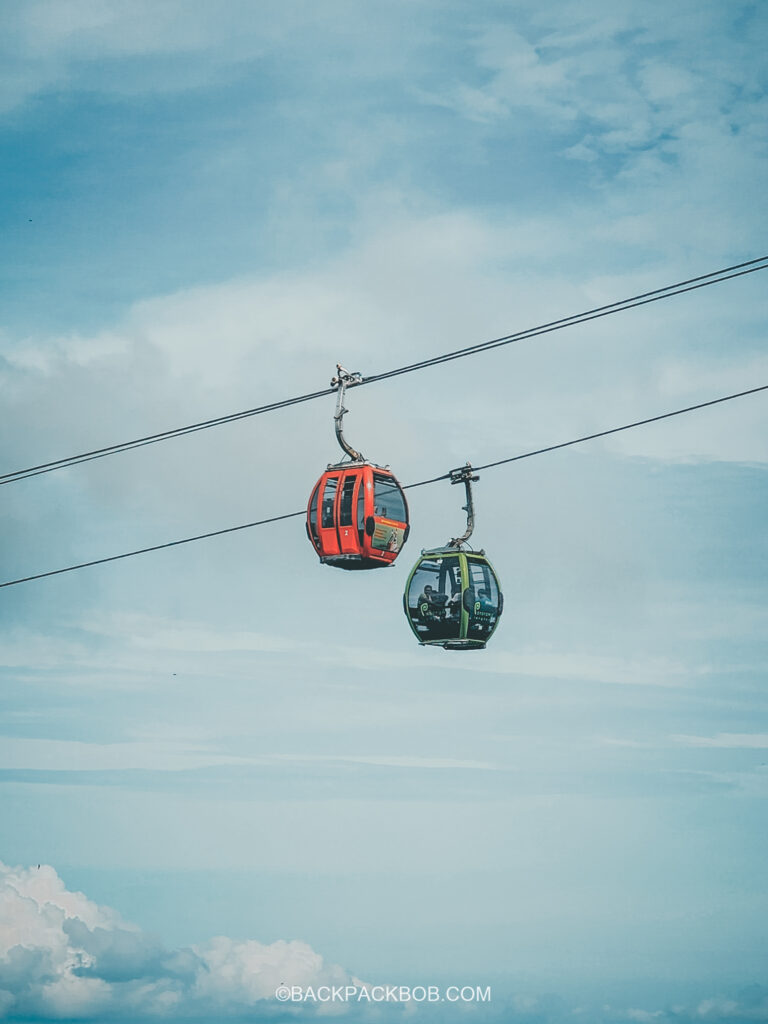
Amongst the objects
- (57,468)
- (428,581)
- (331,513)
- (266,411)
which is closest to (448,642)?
(428,581)

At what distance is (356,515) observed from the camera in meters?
30.2

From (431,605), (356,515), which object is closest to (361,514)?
(356,515)

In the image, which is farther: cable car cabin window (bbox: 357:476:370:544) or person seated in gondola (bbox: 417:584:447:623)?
person seated in gondola (bbox: 417:584:447:623)

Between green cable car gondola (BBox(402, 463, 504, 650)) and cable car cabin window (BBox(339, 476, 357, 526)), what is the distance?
2.21 meters

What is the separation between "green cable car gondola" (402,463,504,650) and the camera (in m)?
31.6

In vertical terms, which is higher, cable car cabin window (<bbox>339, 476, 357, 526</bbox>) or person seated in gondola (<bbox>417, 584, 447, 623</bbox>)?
cable car cabin window (<bbox>339, 476, 357, 526</bbox>)

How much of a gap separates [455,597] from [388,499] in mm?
2628

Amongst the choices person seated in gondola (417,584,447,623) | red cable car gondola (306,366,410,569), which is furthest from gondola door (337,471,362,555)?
person seated in gondola (417,584,447,623)

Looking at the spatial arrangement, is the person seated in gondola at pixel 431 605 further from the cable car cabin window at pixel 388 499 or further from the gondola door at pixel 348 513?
the gondola door at pixel 348 513

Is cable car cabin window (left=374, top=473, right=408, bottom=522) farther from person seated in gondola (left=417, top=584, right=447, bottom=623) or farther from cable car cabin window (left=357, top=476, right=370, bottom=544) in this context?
person seated in gondola (left=417, top=584, right=447, bottom=623)

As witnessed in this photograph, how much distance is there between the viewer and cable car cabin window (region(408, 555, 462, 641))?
104 ft

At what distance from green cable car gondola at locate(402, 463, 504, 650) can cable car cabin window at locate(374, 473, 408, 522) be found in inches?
47.9

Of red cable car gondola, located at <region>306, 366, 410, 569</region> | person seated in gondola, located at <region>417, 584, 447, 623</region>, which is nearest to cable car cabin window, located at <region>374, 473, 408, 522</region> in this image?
red cable car gondola, located at <region>306, 366, 410, 569</region>

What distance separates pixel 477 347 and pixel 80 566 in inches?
427
